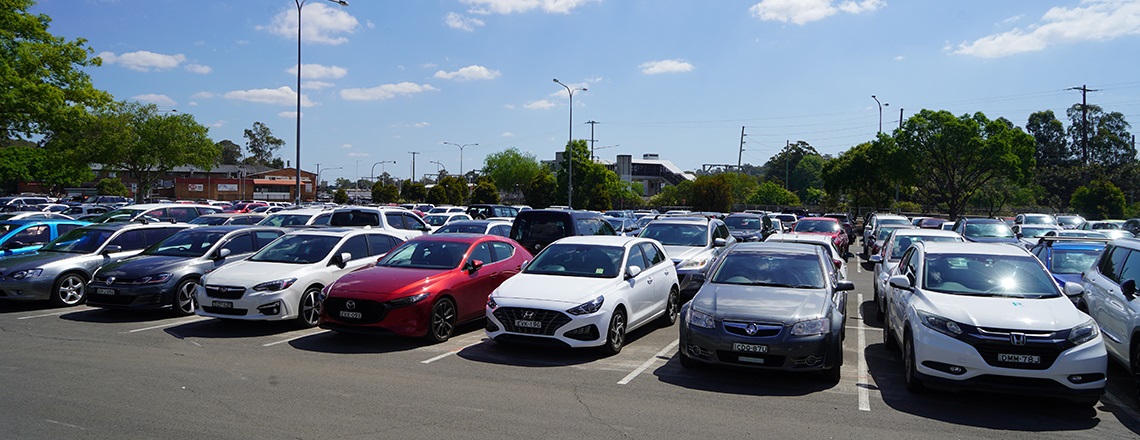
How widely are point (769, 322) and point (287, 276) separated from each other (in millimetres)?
6966

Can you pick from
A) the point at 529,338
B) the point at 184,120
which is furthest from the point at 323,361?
the point at 184,120

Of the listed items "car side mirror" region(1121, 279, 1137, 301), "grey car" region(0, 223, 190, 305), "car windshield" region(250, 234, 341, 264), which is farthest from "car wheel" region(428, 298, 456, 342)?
"car side mirror" region(1121, 279, 1137, 301)

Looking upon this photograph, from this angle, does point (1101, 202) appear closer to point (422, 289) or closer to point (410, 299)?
point (422, 289)

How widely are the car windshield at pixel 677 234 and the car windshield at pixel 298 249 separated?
6.79 meters

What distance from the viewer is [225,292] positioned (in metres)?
10.9

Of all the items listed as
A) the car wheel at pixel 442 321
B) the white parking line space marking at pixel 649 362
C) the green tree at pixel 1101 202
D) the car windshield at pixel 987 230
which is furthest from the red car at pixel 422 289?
the green tree at pixel 1101 202

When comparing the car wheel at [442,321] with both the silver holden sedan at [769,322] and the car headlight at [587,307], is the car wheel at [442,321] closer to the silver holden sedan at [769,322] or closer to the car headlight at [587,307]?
the car headlight at [587,307]

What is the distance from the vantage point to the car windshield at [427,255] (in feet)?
36.6

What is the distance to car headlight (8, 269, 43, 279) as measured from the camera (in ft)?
41.4

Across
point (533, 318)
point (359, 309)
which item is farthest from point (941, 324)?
point (359, 309)

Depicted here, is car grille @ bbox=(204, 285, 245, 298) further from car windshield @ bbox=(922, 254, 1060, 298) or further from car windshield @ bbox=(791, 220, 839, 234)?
car windshield @ bbox=(791, 220, 839, 234)

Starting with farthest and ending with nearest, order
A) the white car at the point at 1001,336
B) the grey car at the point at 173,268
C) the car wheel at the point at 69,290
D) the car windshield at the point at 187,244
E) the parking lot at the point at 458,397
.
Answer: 1. the car windshield at the point at 187,244
2. the car wheel at the point at 69,290
3. the grey car at the point at 173,268
4. the white car at the point at 1001,336
5. the parking lot at the point at 458,397

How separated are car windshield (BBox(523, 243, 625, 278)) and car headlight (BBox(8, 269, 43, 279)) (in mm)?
8426

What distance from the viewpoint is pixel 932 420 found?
22.7ft
